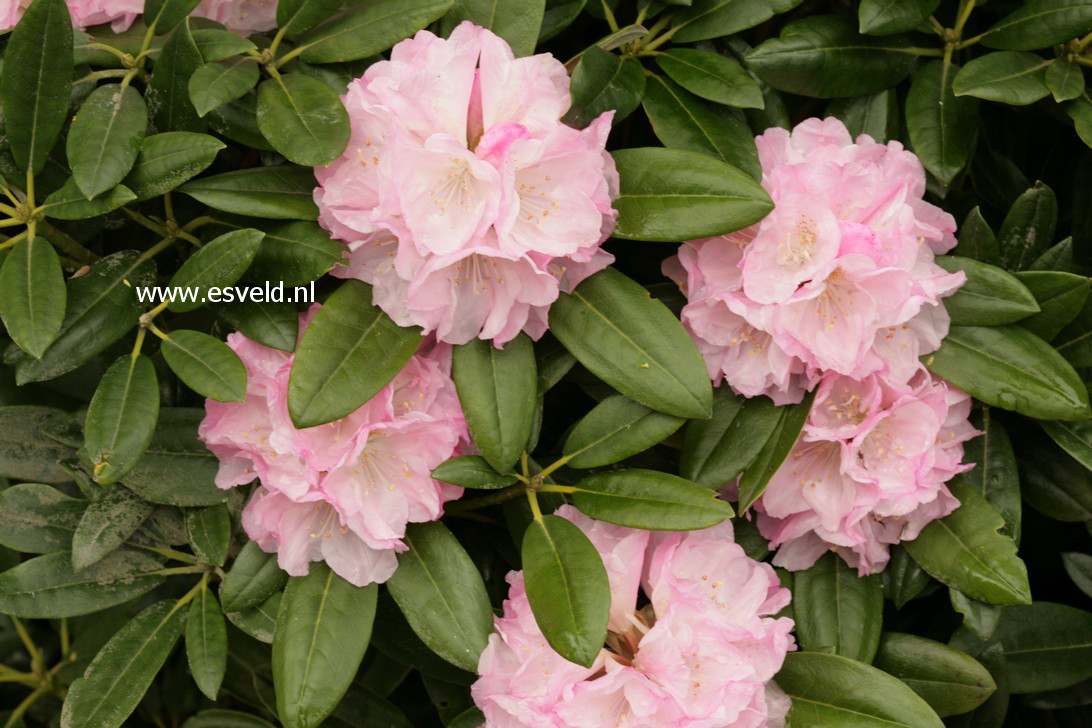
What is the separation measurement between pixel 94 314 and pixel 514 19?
519 mm

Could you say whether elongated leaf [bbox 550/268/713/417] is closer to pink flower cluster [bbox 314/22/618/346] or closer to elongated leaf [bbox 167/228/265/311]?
pink flower cluster [bbox 314/22/618/346]

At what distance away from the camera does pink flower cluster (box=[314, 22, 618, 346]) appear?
3.25ft

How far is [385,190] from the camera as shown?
999 mm

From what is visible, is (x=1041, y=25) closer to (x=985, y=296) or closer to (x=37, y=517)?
(x=985, y=296)

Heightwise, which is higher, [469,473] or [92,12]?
[92,12]

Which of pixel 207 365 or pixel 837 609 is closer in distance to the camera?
pixel 207 365

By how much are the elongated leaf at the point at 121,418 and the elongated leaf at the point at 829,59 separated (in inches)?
27.8

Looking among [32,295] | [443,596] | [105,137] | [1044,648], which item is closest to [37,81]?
[105,137]

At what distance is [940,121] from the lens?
3.86 ft

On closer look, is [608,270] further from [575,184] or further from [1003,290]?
[1003,290]

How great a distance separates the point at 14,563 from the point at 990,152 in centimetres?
144

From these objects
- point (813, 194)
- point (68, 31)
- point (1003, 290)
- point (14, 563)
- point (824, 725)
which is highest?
point (68, 31)

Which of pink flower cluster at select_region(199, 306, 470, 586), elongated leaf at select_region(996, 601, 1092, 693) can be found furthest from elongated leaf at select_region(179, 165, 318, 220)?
elongated leaf at select_region(996, 601, 1092, 693)

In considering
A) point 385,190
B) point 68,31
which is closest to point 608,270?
point 385,190
